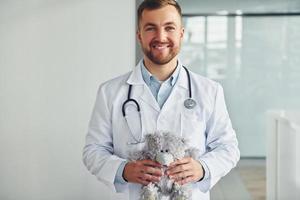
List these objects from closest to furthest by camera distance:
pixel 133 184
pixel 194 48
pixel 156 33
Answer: pixel 156 33, pixel 133 184, pixel 194 48

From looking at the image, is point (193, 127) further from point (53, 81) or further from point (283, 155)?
point (283, 155)

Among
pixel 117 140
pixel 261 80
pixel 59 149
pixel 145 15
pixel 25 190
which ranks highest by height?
pixel 145 15

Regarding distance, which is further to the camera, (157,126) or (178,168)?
(157,126)

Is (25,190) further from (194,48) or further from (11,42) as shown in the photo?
(194,48)

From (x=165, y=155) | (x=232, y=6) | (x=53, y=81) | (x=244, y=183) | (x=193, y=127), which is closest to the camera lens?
(x=165, y=155)

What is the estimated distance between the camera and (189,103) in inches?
51.8

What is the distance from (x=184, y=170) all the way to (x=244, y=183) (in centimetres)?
176

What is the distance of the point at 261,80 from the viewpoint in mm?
2691

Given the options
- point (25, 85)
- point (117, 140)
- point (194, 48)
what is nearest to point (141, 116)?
point (117, 140)

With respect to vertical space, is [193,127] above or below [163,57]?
below

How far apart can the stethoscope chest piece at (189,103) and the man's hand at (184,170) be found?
17cm

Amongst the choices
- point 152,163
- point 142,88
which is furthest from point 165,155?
point 142,88

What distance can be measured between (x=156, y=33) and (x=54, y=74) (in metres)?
1.62

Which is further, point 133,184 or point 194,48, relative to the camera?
point 194,48
